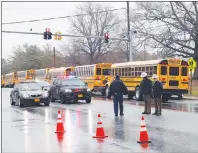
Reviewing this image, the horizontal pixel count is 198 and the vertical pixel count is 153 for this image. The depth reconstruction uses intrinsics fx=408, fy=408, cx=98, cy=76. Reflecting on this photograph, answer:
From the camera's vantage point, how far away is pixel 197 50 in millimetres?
46219

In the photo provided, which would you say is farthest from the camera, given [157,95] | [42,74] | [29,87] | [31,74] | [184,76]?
[31,74]

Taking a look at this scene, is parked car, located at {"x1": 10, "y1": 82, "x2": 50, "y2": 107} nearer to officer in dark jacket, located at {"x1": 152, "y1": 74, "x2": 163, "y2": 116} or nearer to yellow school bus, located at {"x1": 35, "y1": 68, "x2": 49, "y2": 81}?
officer in dark jacket, located at {"x1": 152, "y1": 74, "x2": 163, "y2": 116}

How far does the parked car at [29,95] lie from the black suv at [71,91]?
180 centimetres

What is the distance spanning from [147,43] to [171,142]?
3608cm

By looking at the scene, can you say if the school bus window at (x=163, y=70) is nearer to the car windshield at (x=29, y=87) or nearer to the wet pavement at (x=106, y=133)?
the car windshield at (x=29, y=87)

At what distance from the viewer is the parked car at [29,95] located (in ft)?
77.6

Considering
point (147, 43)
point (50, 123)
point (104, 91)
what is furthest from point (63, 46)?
point (50, 123)

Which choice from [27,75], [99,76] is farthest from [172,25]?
[27,75]

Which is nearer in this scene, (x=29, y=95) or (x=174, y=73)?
(x=29, y=95)

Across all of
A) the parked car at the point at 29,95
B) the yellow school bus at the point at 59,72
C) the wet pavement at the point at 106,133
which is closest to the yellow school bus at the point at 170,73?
the parked car at the point at 29,95

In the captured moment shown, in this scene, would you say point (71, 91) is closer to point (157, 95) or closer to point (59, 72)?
point (157, 95)

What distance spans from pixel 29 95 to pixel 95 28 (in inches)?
2304

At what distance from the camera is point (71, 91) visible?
84.8 feet

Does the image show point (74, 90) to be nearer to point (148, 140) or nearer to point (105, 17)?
point (148, 140)
